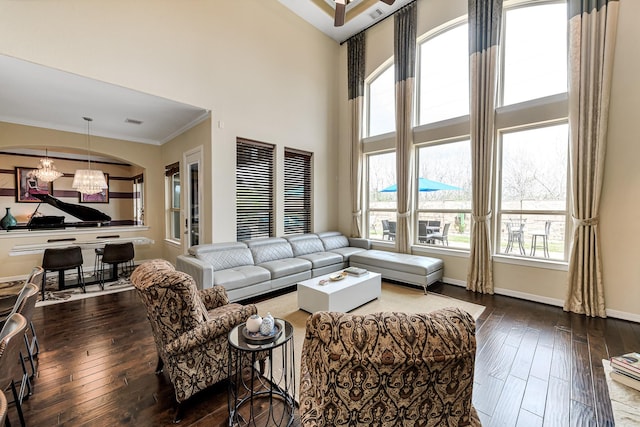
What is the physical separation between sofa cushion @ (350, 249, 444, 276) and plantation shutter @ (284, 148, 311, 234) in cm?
151

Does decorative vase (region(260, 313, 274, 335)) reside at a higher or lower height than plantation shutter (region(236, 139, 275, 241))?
lower

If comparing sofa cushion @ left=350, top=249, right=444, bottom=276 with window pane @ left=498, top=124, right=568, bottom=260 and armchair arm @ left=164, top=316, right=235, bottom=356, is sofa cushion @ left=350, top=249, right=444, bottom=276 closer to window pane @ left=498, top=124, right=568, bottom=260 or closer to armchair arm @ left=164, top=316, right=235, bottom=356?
window pane @ left=498, top=124, right=568, bottom=260

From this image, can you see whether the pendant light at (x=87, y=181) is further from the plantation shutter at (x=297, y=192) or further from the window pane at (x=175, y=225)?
the plantation shutter at (x=297, y=192)

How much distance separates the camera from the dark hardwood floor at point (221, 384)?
1.86 m

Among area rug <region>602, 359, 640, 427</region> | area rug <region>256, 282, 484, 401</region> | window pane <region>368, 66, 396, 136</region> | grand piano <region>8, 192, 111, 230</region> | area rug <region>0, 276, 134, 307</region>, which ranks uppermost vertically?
window pane <region>368, 66, 396, 136</region>

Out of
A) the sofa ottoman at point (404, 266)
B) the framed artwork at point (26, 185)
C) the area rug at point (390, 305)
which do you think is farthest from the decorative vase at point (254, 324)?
the framed artwork at point (26, 185)

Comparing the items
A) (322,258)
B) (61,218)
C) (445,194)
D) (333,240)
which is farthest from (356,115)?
(61,218)

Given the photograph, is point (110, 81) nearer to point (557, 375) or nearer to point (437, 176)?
point (437, 176)

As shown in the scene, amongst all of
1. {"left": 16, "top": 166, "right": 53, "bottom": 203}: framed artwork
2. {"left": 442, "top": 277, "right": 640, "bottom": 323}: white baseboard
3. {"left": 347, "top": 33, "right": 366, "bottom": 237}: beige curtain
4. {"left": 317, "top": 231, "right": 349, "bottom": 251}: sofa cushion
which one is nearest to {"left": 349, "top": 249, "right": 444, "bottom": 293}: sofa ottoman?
{"left": 442, "top": 277, "right": 640, "bottom": 323}: white baseboard

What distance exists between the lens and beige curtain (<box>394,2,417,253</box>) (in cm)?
530

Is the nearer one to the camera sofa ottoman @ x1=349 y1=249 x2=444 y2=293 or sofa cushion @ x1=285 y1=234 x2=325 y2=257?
sofa ottoman @ x1=349 y1=249 x2=444 y2=293

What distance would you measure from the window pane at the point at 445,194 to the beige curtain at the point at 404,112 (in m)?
0.25

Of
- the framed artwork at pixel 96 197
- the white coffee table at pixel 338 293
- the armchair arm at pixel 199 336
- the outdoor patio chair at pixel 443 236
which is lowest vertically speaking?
the white coffee table at pixel 338 293

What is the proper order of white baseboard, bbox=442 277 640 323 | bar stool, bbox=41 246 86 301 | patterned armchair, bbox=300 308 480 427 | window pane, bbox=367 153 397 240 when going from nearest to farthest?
patterned armchair, bbox=300 308 480 427, white baseboard, bbox=442 277 640 323, bar stool, bbox=41 246 86 301, window pane, bbox=367 153 397 240
